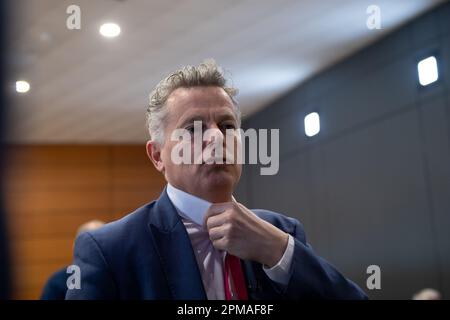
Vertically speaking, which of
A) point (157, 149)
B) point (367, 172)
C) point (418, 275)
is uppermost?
point (367, 172)

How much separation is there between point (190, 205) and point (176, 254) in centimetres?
9

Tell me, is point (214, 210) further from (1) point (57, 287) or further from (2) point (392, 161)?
(2) point (392, 161)

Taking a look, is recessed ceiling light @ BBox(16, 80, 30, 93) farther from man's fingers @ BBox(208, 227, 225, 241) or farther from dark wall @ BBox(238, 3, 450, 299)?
dark wall @ BBox(238, 3, 450, 299)

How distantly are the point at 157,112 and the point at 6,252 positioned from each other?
55 centimetres

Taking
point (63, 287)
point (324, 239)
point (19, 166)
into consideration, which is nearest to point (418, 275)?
point (324, 239)

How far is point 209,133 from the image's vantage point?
747mm

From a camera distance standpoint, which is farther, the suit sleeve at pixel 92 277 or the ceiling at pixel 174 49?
the ceiling at pixel 174 49

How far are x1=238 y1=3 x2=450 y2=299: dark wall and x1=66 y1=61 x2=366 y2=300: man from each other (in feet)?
7.41

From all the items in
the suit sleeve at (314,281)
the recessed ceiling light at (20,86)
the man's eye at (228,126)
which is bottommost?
the suit sleeve at (314,281)

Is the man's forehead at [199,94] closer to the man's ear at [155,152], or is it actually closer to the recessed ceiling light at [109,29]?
the man's ear at [155,152]

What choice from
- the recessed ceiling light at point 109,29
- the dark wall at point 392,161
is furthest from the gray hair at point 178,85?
the dark wall at point 392,161

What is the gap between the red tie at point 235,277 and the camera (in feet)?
2.39
